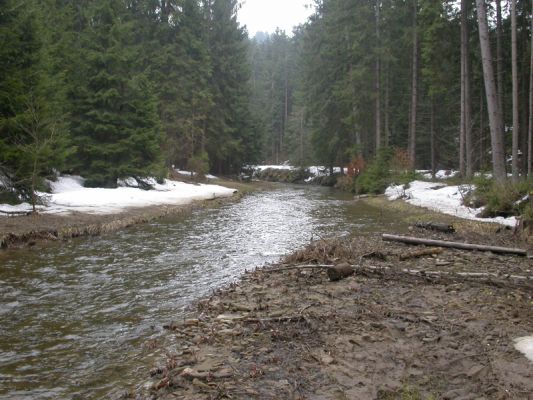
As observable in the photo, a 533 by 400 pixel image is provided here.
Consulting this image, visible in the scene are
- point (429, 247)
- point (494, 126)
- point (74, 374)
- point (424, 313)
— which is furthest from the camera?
point (494, 126)

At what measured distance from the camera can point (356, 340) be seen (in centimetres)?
518

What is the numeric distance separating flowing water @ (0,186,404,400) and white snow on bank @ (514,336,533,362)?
4028 mm

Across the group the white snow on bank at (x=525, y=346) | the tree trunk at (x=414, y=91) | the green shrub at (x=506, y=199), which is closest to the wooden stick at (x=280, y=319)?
the white snow on bank at (x=525, y=346)

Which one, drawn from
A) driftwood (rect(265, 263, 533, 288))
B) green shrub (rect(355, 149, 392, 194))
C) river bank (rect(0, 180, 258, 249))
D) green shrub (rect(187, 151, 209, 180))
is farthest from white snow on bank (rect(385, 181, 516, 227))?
green shrub (rect(187, 151, 209, 180))

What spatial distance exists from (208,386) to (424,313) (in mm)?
3269

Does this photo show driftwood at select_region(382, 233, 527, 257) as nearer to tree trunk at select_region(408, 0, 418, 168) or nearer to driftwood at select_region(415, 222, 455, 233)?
driftwood at select_region(415, 222, 455, 233)

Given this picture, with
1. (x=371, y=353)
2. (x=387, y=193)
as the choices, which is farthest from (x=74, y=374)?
(x=387, y=193)

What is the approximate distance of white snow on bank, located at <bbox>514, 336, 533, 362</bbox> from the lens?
180 inches

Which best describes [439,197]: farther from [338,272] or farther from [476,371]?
[476,371]

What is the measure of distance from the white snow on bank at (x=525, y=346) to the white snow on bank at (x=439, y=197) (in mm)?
9627

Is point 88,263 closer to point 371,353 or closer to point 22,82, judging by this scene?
point 371,353

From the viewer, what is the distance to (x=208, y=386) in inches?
165

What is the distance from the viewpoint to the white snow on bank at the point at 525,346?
4.57 meters

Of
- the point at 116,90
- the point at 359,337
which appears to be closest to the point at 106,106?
the point at 116,90
